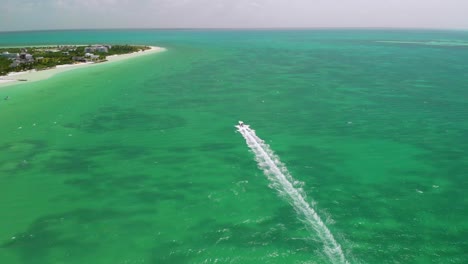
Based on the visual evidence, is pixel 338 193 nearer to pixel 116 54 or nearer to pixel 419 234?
pixel 419 234

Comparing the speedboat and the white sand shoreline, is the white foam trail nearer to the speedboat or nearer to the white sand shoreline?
the speedboat

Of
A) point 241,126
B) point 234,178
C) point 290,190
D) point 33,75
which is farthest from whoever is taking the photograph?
point 33,75

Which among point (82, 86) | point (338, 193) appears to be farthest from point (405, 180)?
point (82, 86)

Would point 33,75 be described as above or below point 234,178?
above

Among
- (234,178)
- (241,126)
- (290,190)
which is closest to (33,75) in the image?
(241,126)

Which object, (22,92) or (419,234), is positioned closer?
(419,234)

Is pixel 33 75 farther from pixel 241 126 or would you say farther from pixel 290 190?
pixel 290 190

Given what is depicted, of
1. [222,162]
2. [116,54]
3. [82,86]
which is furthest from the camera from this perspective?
[116,54]
